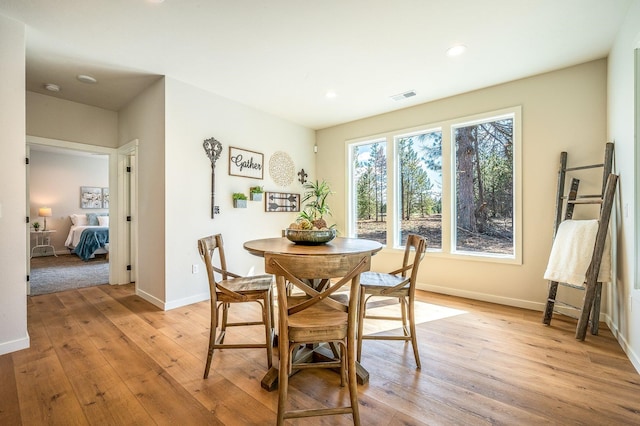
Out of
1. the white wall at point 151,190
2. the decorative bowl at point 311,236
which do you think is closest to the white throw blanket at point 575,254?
the decorative bowl at point 311,236

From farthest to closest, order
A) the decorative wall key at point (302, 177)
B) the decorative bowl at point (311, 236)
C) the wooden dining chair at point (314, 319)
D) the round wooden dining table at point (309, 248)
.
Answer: the decorative wall key at point (302, 177) < the decorative bowl at point (311, 236) < the round wooden dining table at point (309, 248) < the wooden dining chair at point (314, 319)

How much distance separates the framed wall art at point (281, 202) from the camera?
4535 mm

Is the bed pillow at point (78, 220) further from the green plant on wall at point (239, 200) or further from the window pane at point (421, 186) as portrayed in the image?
the window pane at point (421, 186)

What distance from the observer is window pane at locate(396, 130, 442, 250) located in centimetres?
407

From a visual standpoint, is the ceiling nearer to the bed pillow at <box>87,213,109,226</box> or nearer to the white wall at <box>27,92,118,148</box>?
the white wall at <box>27,92,118,148</box>

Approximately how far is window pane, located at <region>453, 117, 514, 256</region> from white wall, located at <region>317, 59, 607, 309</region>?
19cm

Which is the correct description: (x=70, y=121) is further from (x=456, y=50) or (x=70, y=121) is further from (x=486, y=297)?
(x=486, y=297)

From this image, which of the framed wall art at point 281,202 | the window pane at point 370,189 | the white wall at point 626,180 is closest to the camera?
the white wall at point 626,180

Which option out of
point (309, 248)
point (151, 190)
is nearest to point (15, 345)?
point (151, 190)

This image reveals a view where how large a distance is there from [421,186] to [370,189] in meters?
0.87

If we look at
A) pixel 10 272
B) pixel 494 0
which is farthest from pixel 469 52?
pixel 10 272

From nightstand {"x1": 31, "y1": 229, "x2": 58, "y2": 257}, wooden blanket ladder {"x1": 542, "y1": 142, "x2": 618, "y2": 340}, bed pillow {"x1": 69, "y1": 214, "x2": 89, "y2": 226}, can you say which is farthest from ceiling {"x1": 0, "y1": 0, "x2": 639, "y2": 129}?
bed pillow {"x1": 69, "y1": 214, "x2": 89, "y2": 226}

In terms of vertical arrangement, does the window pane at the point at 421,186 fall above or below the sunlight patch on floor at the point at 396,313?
above

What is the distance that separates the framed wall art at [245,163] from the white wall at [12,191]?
2058mm
